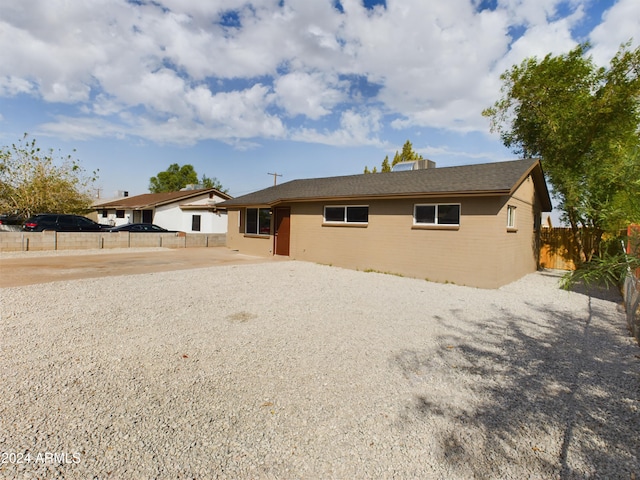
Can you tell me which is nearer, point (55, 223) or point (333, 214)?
point (333, 214)

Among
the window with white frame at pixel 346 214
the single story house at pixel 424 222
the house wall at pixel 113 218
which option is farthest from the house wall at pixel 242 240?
the house wall at pixel 113 218

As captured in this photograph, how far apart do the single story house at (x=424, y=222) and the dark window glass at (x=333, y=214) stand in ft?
0.13

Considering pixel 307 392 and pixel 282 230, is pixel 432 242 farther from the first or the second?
pixel 307 392

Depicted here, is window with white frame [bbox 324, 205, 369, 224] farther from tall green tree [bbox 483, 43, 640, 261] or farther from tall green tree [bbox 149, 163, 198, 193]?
tall green tree [bbox 149, 163, 198, 193]

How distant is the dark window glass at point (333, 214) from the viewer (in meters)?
13.3

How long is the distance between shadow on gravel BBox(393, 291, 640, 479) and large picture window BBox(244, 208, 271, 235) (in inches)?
482

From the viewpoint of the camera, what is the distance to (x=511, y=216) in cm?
1094

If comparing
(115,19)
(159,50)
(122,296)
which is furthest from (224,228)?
(122,296)

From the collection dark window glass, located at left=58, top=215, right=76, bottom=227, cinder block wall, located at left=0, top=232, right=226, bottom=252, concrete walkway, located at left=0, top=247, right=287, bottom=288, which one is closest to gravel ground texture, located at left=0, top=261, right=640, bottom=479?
concrete walkway, located at left=0, top=247, right=287, bottom=288

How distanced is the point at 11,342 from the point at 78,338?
2.53 feet

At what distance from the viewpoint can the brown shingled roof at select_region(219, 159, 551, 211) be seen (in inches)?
385

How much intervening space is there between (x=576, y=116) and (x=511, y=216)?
18.3 ft

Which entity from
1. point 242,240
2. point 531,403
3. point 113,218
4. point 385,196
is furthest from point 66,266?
point 113,218

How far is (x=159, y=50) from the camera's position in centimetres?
1184
